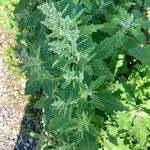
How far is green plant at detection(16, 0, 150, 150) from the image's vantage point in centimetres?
311

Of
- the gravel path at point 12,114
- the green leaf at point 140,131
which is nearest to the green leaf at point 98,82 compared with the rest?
the green leaf at point 140,131

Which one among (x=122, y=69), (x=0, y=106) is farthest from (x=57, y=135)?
(x=0, y=106)

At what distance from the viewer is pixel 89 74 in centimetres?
320

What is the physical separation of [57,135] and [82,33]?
1.37 meters

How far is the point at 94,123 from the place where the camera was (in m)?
3.83

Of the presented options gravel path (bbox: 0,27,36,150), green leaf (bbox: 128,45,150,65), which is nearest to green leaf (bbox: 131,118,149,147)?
green leaf (bbox: 128,45,150,65)

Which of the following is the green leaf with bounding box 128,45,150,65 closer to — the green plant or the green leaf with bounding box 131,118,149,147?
the green plant

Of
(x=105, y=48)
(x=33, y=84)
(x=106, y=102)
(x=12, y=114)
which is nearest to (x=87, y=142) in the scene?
(x=106, y=102)

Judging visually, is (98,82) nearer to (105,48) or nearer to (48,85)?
(105,48)

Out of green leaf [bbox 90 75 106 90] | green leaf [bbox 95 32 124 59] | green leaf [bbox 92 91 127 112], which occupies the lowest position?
green leaf [bbox 92 91 127 112]

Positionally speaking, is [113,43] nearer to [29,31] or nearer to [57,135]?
[57,135]

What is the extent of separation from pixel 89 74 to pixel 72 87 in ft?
0.50

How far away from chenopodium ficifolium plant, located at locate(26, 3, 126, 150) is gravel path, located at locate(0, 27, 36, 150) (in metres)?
1.67

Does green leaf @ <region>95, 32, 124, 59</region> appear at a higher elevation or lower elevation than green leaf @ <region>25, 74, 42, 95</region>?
higher
